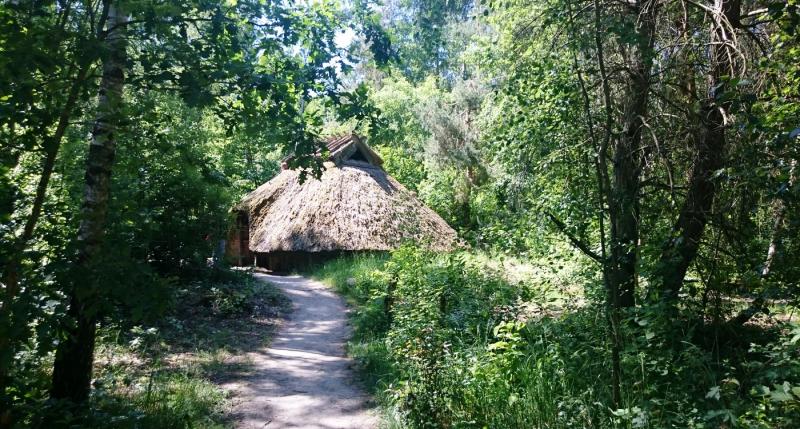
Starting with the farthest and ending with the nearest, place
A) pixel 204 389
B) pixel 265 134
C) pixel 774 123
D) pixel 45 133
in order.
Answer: pixel 204 389 → pixel 265 134 → pixel 774 123 → pixel 45 133

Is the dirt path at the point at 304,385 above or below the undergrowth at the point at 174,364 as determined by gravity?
below

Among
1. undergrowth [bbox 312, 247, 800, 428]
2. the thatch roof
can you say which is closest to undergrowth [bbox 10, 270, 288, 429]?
undergrowth [bbox 312, 247, 800, 428]

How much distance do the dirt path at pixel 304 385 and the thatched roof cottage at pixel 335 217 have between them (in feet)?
19.5

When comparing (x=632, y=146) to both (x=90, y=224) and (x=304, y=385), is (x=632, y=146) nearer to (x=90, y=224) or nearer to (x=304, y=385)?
(x=304, y=385)

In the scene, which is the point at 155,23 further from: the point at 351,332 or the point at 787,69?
the point at 351,332

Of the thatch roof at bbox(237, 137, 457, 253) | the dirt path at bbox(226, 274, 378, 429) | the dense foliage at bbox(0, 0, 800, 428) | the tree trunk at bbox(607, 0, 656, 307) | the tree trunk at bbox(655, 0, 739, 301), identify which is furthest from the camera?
the thatch roof at bbox(237, 137, 457, 253)

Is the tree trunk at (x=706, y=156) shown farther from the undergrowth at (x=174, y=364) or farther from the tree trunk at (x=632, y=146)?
the undergrowth at (x=174, y=364)

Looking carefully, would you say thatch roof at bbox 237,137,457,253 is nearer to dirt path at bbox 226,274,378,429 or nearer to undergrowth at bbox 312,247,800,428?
dirt path at bbox 226,274,378,429

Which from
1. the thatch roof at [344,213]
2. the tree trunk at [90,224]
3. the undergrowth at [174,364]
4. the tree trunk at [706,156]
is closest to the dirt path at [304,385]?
the undergrowth at [174,364]

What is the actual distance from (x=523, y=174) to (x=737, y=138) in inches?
97.9

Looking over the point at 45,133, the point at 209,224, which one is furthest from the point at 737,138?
the point at 209,224

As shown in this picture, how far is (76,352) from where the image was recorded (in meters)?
4.32

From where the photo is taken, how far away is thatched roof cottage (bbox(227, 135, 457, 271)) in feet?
51.6

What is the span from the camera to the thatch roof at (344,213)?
15703 millimetres
